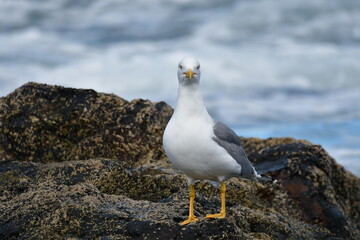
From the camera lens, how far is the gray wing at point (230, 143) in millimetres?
7308

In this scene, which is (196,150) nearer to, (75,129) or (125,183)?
(125,183)

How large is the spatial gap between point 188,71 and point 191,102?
475mm

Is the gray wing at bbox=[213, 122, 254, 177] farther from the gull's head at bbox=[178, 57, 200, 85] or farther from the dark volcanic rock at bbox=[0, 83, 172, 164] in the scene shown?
the dark volcanic rock at bbox=[0, 83, 172, 164]

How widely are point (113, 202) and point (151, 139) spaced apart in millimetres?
4578

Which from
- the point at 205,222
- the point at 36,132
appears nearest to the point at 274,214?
the point at 205,222

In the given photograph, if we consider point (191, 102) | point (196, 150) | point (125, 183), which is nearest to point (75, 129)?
point (125, 183)

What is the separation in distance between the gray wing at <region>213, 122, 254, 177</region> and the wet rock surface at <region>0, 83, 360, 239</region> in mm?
874

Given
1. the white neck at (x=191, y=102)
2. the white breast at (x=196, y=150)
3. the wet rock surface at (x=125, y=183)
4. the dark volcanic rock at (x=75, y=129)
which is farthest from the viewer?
the dark volcanic rock at (x=75, y=129)

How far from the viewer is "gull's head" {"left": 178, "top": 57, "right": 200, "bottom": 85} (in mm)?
7273

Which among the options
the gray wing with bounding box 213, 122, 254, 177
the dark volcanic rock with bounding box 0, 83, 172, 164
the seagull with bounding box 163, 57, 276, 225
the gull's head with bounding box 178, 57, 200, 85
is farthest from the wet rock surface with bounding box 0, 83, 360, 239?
the gull's head with bounding box 178, 57, 200, 85

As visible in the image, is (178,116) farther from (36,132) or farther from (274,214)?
(36,132)

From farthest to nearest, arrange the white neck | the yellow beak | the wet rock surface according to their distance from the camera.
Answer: the white neck
the yellow beak
the wet rock surface

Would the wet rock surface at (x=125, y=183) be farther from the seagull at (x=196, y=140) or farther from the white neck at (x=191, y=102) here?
the white neck at (x=191, y=102)

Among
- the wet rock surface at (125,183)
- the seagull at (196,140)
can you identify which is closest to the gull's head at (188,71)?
the seagull at (196,140)
